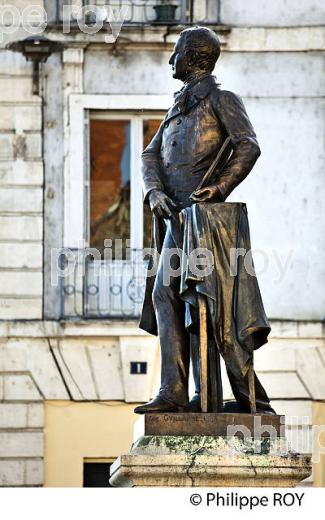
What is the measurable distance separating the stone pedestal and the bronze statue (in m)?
0.25

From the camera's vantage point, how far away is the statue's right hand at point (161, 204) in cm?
1661

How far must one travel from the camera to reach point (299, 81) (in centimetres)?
2773

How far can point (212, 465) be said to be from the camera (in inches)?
615

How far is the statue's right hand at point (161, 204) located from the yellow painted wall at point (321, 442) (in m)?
10.1

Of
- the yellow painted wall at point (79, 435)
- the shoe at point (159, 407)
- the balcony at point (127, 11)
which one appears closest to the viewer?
the shoe at point (159, 407)

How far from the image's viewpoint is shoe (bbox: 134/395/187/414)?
53.0 ft

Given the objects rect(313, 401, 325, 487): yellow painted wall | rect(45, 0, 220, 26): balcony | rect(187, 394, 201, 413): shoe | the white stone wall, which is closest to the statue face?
rect(187, 394, 201, 413): shoe

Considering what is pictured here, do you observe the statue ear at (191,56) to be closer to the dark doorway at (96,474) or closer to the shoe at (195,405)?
the shoe at (195,405)

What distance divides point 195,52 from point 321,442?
10.3 metres

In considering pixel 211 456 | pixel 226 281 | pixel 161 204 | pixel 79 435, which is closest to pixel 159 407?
pixel 211 456

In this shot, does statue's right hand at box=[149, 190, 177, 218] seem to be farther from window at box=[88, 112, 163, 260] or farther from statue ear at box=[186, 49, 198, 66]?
window at box=[88, 112, 163, 260]

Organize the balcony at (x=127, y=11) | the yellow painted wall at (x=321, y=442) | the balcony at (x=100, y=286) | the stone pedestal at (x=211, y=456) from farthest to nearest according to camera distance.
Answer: the balcony at (x=127, y=11) < the balcony at (x=100, y=286) < the yellow painted wall at (x=321, y=442) < the stone pedestal at (x=211, y=456)

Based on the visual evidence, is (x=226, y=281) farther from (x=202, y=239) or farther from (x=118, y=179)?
(x=118, y=179)

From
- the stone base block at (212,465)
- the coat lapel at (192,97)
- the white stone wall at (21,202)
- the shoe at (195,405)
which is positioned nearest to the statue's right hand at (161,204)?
the coat lapel at (192,97)
